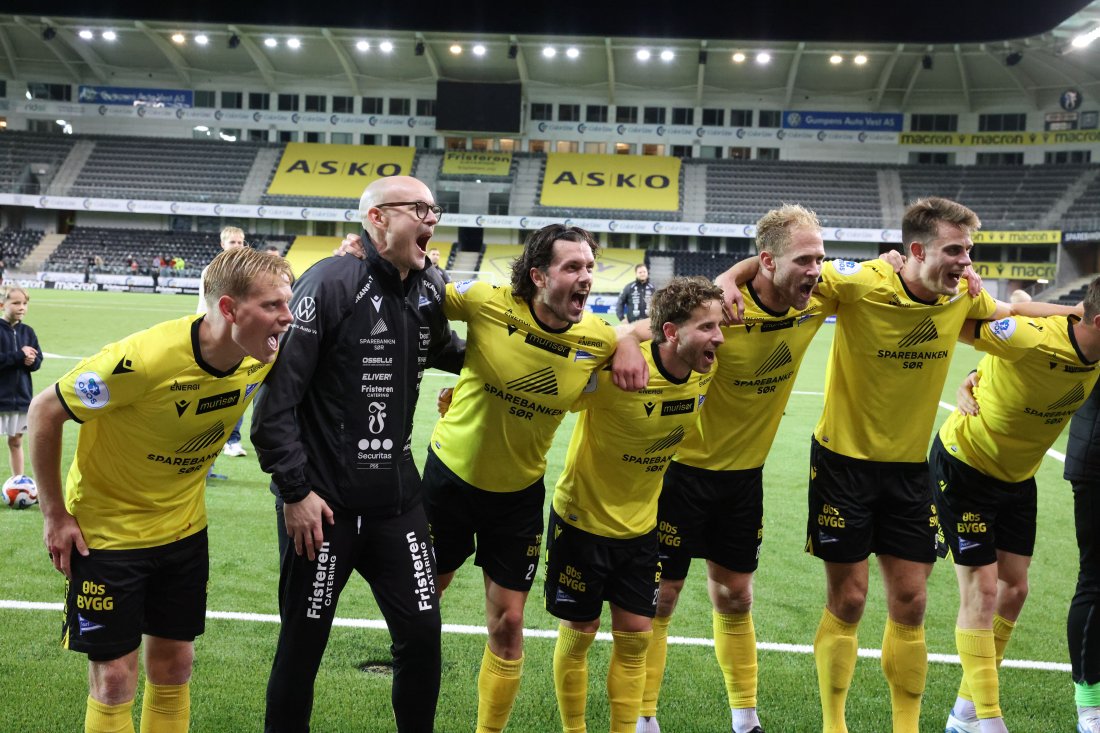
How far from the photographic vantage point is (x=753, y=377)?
4.30m

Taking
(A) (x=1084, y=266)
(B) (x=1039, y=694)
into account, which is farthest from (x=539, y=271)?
(A) (x=1084, y=266)

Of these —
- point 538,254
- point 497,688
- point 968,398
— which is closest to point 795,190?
point 968,398

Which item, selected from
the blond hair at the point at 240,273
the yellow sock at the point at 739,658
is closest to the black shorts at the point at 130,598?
the blond hair at the point at 240,273

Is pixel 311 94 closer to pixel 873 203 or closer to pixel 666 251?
pixel 666 251

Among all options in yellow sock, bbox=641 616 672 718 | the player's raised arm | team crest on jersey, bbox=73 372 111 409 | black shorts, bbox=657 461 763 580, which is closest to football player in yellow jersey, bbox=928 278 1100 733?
black shorts, bbox=657 461 763 580

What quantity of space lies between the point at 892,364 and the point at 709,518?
1.12 m

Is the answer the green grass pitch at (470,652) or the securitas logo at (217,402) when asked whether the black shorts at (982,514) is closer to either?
the green grass pitch at (470,652)

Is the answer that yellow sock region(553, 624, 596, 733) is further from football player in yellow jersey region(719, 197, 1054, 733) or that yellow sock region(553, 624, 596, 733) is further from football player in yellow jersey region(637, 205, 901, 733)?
football player in yellow jersey region(719, 197, 1054, 733)

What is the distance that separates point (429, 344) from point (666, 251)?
4706 cm

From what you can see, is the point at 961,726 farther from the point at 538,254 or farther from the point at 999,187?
the point at 999,187

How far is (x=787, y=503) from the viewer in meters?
9.37

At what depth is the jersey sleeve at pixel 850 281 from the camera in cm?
436

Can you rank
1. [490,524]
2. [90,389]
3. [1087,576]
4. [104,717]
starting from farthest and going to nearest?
[1087,576] < [490,524] < [104,717] < [90,389]

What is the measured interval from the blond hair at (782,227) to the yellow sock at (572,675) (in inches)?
74.9
